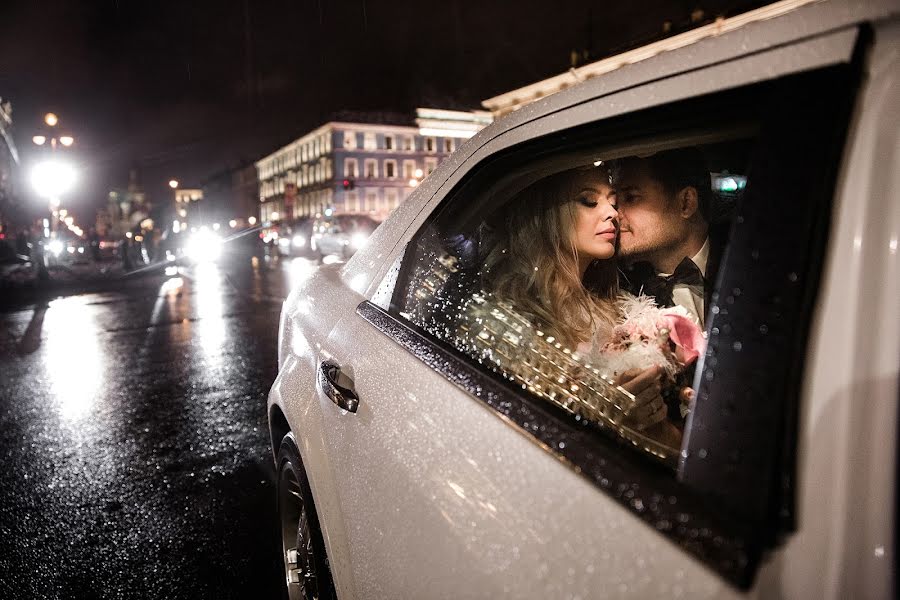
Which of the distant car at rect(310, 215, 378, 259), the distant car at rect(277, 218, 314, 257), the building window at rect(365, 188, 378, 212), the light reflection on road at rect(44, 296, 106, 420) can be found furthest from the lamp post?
the building window at rect(365, 188, 378, 212)

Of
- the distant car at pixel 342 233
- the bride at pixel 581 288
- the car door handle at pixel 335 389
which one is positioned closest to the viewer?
the car door handle at pixel 335 389

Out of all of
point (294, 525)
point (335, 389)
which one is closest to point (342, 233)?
point (294, 525)

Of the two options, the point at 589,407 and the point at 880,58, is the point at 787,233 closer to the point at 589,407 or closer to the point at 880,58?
the point at 880,58

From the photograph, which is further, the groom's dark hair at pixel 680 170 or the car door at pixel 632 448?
the groom's dark hair at pixel 680 170

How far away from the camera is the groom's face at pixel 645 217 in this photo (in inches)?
75.4

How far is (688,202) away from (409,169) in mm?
72571

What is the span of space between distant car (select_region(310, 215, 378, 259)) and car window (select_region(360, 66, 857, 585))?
16726mm

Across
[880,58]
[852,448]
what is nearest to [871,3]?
[880,58]

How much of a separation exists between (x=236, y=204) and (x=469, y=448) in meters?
129

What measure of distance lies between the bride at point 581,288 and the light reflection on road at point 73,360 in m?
4.12

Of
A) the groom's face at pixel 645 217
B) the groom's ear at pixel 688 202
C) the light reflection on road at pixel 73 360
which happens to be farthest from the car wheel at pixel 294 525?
the light reflection on road at pixel 73 360

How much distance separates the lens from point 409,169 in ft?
237

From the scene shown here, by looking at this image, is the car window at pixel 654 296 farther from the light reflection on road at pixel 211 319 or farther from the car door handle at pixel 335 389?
the light reflection on road at pixel 211 319

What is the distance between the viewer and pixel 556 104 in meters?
1.21
